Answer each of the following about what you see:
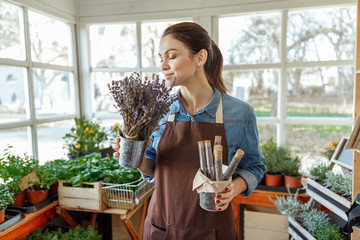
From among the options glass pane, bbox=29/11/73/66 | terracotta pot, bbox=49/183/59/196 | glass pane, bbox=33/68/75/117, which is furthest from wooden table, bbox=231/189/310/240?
glass pane, bbox=29/11/73/66

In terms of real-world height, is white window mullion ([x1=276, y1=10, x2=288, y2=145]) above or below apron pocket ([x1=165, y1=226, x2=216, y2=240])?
above

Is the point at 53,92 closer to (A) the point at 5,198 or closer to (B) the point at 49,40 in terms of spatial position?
(B) the point at 49,40

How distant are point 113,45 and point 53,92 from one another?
0.82m

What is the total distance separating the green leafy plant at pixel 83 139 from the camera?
2.72 metres

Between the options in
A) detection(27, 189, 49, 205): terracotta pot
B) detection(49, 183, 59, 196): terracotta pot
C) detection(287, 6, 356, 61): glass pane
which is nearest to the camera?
detection(27, 189, 49, 205): terracotta pot

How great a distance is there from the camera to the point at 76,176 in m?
2.01

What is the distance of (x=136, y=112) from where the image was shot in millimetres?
923

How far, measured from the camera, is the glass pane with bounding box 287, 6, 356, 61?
2438 mm

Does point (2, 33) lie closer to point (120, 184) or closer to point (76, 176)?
point (76, 176)

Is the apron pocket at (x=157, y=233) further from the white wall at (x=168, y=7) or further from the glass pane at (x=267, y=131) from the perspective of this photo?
the white wall at (x=168, y=7)

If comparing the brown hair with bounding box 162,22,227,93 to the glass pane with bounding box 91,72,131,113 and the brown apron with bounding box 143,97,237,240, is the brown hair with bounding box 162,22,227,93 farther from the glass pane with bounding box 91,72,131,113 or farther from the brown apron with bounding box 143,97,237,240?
the glass pane with bounding box 91,72,131,113

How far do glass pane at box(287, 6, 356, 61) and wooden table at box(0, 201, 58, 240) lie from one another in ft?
8.00

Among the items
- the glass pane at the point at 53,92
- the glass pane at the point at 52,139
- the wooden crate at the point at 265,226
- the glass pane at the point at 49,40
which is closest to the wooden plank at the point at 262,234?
the wooden crate at the point at 265,226

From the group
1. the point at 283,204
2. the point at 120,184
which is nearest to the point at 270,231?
the point at 283,204
